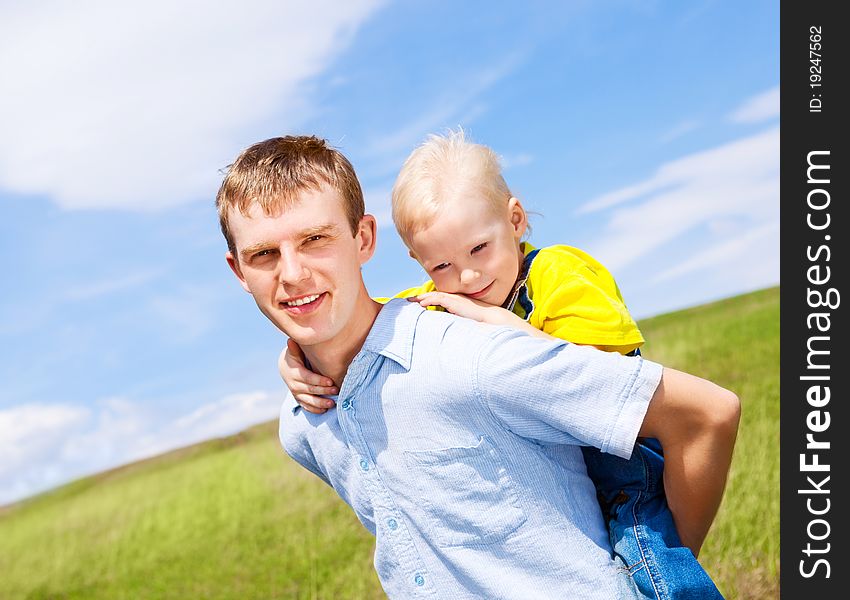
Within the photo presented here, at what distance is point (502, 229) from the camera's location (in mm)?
3566

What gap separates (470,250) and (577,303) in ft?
1.77

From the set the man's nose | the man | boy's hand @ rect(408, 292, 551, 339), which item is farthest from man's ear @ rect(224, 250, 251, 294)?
boy's hand @ rect(408, 292, 551, 339)

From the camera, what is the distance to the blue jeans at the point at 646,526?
2619mm

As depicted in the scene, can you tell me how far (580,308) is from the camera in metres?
3.08

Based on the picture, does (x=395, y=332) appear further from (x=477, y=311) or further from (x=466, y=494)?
(x=466, y=494)

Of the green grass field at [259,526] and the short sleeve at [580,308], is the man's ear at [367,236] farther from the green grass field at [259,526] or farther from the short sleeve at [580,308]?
the green grass field at [259,526]

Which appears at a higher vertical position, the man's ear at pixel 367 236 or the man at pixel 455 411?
the man's ear at pixel 367 236

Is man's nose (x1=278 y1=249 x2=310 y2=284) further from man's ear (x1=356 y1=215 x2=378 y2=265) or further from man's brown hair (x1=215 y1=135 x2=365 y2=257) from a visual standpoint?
man's ear (x1=356 y1=215 x2=378 y2=265)

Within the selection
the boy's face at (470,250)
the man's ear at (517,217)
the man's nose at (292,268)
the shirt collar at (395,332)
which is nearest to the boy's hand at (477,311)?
the shirt collar at (395,332)

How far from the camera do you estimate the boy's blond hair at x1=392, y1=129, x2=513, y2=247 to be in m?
3.53

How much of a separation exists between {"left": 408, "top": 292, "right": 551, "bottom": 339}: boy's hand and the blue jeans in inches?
18.4

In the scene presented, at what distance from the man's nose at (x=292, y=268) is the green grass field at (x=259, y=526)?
427 cm

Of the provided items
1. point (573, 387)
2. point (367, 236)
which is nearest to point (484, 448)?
point (573, 387)

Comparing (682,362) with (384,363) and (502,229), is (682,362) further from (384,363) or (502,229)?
(384,363)
